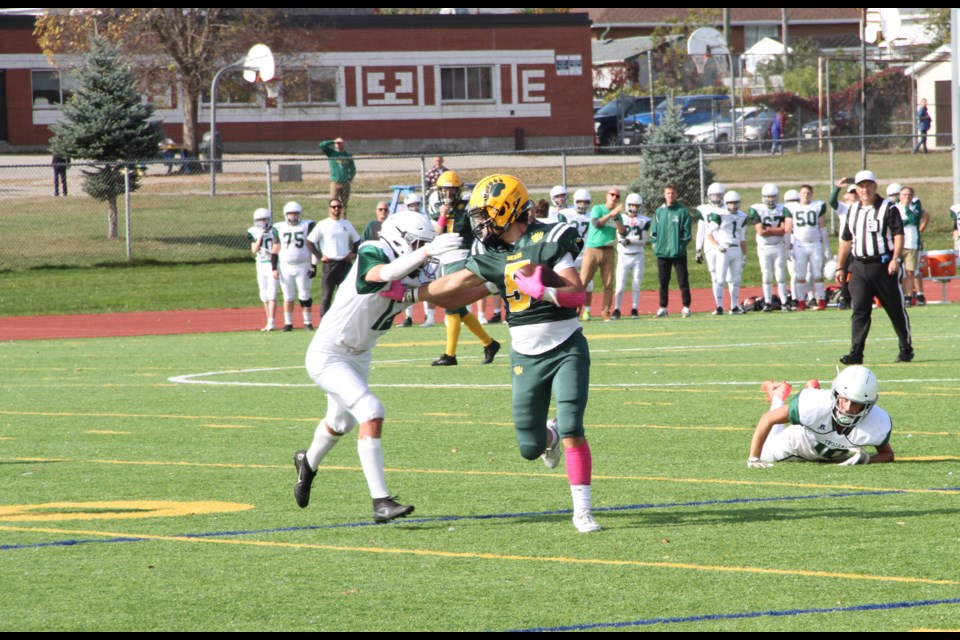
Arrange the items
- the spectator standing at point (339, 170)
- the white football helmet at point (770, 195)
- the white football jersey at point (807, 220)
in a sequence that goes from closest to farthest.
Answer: the white football jersey at point (807, 220) → the white football helmet at point (770, 195) → the spectator standing at point (339, 170)

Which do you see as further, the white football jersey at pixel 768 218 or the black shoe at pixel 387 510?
the white football jersey at pixel 768 218

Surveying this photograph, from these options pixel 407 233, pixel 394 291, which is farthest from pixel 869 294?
pixel 394 291

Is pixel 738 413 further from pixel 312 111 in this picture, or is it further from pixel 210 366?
pixel 312 111

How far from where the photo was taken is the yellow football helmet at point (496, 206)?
730 centimetres

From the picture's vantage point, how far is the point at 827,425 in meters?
9.05

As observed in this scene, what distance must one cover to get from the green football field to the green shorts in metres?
0.53

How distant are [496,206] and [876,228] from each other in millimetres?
7962

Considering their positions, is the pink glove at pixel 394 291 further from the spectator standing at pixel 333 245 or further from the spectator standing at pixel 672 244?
the spectator standing at pixel 672 244

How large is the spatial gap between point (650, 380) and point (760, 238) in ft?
33.4

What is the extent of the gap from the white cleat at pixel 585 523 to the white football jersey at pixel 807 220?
685 inches

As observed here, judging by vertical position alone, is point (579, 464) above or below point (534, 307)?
below

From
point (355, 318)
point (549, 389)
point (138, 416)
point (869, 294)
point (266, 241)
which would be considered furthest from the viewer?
point (266, 241)

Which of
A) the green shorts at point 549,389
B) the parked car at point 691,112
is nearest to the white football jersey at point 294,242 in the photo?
the green shorts at point 549,389

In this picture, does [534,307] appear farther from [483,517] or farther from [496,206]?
[483,517]
